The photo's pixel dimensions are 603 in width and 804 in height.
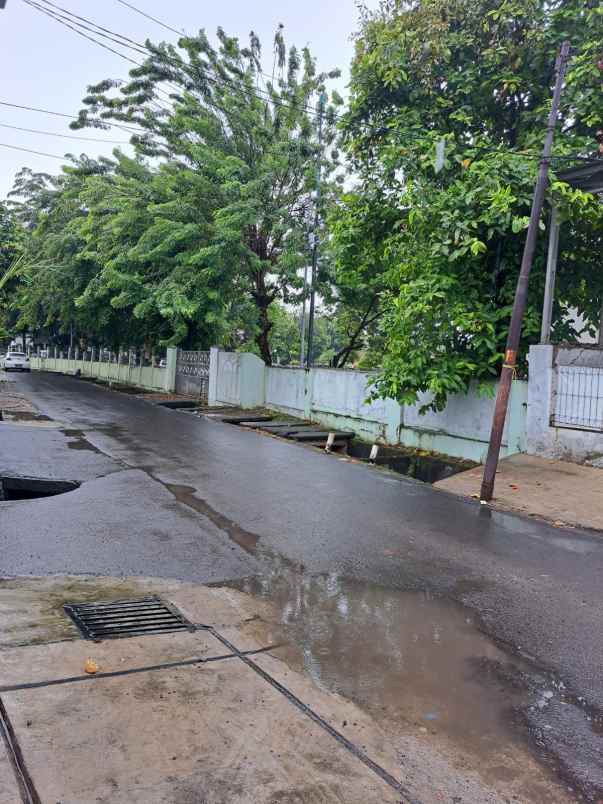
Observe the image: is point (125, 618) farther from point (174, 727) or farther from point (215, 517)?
point (215, 517)

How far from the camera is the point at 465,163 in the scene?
486 inches

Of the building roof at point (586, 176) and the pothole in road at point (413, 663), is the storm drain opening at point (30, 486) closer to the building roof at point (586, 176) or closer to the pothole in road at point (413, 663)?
the pothole in road at point (413, 663)

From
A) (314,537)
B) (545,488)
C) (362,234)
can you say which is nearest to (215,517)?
(314,537)

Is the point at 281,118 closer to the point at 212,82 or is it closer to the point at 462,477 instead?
the point at 212,82

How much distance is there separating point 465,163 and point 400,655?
407 inches

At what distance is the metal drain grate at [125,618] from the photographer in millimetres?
4420

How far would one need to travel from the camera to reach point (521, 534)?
→ 793 cm

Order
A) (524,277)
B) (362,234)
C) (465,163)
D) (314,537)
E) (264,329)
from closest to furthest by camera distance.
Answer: (314,537), (524,277), (465,163), (362,234), (264,329)

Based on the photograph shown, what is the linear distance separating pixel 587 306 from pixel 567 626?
10.7 metres

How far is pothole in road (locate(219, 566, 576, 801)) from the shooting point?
3.39 meters

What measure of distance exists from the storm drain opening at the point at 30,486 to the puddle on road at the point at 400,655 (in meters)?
4.54

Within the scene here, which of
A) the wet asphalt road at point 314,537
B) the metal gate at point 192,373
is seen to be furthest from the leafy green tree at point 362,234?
the metal gate at point 192,373

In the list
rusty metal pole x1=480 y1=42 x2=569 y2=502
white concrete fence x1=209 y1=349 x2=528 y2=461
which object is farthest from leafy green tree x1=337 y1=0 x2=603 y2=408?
rusty metal pole x1=480 y1=42 x2=569 y2=502

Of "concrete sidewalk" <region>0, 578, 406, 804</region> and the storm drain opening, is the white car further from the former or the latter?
"concrete sidewalk" <region>0, 578, 406, 804</region>
